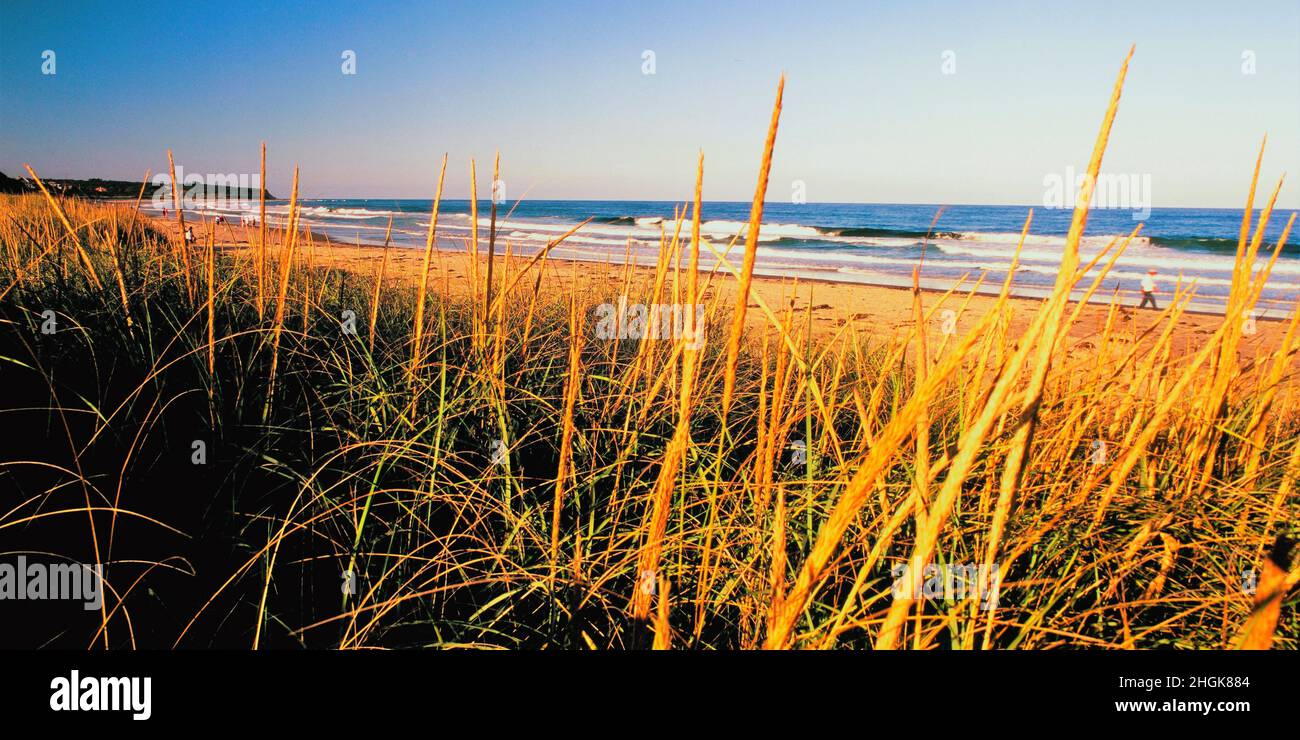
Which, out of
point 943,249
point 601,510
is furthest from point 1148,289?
point 943,249

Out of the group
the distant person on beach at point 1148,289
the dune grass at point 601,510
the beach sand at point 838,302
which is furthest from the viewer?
the distant person on beach at point 1148,289

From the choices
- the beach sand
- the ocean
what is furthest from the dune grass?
the ocean

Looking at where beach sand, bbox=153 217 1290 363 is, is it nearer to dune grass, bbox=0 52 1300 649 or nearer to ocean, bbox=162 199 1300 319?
ocean, bbox=162 199 1300 319

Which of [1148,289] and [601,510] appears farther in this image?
[1148,289]

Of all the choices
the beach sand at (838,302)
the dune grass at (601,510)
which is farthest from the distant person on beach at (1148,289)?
the dune grass at (601,510)

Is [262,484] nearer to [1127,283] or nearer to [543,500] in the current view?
[543,500]

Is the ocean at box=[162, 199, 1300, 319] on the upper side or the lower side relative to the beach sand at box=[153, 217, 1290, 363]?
upper

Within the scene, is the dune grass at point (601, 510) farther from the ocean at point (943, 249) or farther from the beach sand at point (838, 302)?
the ocean at point (943, 249)

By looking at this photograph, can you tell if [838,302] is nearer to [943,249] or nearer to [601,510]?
[601,510]

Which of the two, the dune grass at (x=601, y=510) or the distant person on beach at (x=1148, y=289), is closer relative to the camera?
the dune grass at (x=601, y=510)

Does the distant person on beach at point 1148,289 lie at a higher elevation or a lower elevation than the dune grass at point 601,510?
higher

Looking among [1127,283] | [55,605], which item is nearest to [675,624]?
[55,605]
